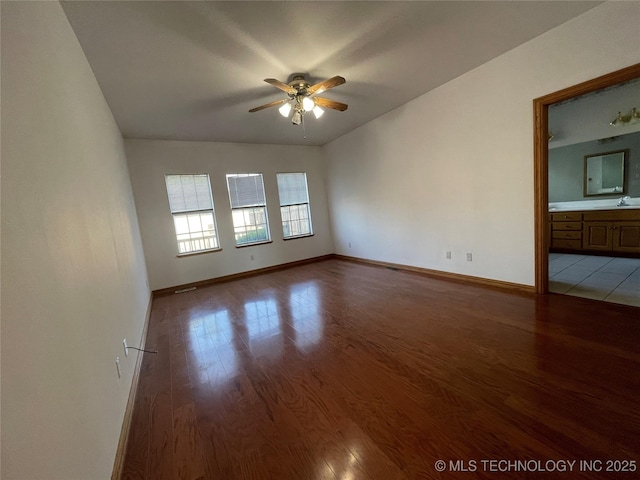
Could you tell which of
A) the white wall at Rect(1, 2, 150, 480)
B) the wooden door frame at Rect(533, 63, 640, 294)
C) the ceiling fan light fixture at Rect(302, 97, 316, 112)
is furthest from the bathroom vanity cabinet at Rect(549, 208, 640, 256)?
the white wall at Rect(1, 2, 150, 480)

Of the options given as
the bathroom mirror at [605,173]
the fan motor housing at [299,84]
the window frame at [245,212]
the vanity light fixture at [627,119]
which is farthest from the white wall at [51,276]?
the bathroom mirror at [605,173]

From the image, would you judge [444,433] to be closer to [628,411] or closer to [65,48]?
[628,411]

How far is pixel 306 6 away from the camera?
1.95 meters

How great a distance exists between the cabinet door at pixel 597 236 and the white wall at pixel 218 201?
4.80 m

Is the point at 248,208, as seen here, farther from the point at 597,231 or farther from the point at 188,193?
the point at 597,231

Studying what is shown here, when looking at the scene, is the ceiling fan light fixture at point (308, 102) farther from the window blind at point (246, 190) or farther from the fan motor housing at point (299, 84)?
the window blind at point (246, 190)

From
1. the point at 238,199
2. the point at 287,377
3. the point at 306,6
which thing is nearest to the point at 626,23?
the point at 306,6

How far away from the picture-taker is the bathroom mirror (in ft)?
14.4

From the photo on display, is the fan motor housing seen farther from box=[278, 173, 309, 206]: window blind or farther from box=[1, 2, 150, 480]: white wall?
box=[278, 173, 309, 206]: window blind

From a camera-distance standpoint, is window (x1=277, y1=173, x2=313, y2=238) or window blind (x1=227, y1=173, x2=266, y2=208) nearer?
window blind (x1=227, y1=173, x2=266, y2=208)

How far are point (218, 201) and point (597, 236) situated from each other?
265 inches

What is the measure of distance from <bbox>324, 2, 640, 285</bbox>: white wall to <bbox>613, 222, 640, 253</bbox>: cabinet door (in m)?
2.54

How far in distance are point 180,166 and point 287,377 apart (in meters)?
4.37

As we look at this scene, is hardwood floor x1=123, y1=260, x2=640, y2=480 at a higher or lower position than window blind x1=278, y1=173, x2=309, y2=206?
lower
